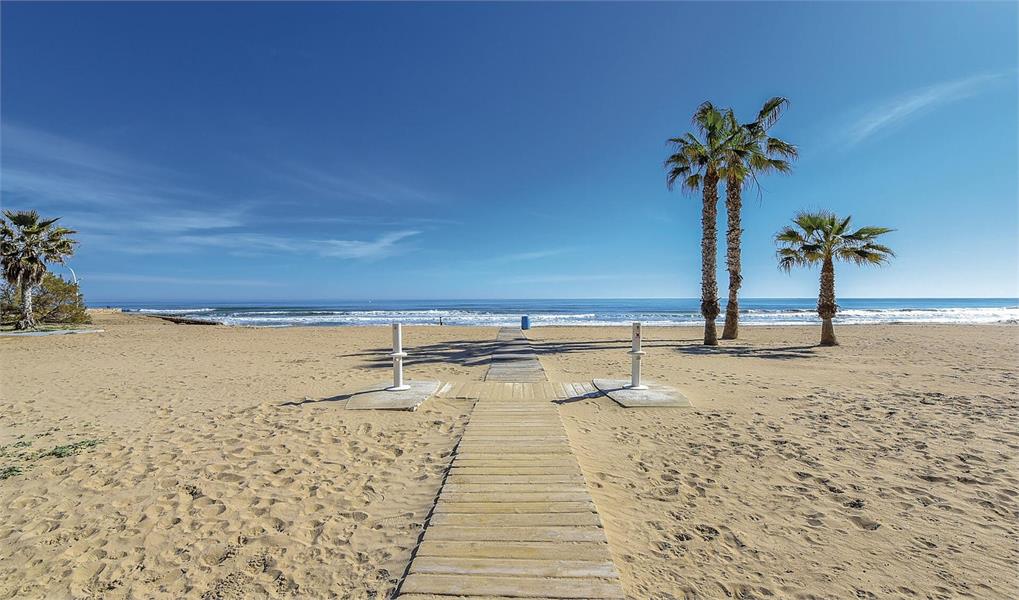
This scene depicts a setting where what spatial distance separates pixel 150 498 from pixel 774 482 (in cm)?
631

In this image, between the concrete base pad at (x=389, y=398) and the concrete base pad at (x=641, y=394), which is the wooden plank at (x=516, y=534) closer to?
the concrete base pad at (x=389, y=398)

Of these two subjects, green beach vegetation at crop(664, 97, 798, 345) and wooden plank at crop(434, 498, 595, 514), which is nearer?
wooden plank at crop(434, 498, 595, 514)

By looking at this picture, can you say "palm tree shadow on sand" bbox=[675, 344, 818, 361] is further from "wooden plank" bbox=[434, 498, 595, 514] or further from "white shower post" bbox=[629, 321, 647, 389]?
"wooden plank" bbox=[434, 498, 595, 514]

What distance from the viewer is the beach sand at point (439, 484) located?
2855 millimetres

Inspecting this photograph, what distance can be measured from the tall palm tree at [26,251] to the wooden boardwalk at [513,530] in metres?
30.8

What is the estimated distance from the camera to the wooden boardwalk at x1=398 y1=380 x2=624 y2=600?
8.43ft

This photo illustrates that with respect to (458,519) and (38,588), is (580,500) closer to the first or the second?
(458,519)

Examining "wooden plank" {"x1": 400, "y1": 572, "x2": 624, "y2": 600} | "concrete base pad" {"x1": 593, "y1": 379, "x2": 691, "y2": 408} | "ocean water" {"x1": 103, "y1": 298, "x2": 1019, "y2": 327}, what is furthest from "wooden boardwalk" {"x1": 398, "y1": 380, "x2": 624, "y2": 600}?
"ocean water" {"x1": 103, "y1": 298, "x2": 1019, "y2": 327}

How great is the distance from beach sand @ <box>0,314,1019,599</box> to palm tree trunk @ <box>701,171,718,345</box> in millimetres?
7032

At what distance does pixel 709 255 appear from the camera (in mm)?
15766

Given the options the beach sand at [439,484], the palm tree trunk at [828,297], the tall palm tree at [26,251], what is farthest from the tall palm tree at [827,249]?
the tall palm tree at [26,251]

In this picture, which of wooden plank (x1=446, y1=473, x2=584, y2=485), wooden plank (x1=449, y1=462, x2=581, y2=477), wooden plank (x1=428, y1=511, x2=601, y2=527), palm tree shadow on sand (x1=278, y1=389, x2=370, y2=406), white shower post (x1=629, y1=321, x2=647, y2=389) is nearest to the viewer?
wooden plank (x1=428, y1=511, x2=601, y2=527)

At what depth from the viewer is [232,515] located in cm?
361

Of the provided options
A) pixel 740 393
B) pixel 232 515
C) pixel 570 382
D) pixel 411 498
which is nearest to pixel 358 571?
pixel 411 498
